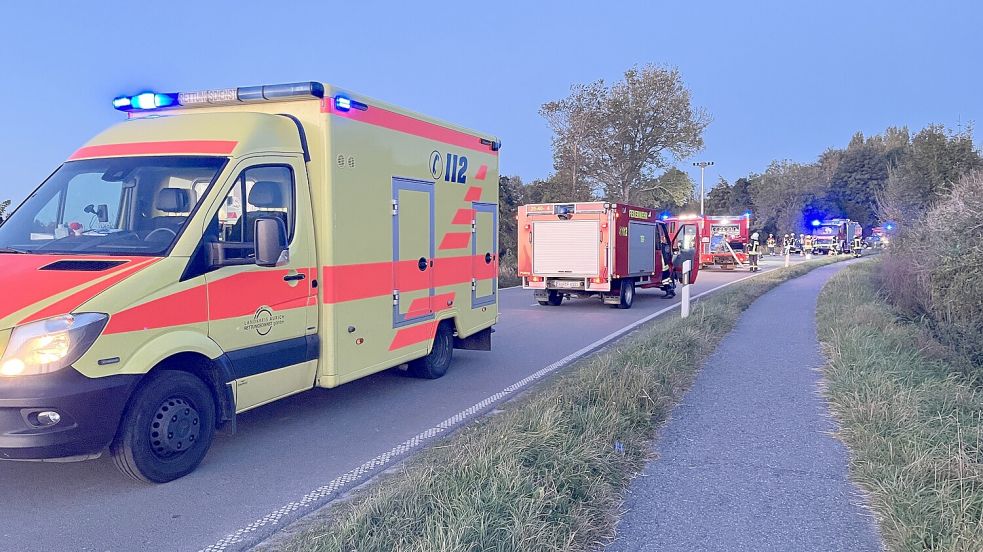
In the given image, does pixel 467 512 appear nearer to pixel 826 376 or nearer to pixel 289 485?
pixel 289 485

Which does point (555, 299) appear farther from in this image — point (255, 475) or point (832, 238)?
point (832, 238)

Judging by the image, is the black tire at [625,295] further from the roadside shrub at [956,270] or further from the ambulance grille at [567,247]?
the roadside shrub at [956,270]

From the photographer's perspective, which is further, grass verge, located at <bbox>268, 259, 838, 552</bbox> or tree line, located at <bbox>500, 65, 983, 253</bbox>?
tree line, located at <bbox>500, 65, 983, 253</bbox>

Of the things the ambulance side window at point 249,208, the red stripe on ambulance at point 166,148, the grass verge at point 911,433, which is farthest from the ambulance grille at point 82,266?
the grass verge at point 911,433

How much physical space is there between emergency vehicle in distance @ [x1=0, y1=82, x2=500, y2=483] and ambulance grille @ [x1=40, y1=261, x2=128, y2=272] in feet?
0.05

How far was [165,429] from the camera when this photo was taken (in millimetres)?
4832

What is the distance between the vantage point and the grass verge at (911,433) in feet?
12.8

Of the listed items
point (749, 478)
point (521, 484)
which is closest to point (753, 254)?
point (749, 478)

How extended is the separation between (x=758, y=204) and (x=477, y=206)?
67.3 meters

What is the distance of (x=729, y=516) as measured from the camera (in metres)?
4.23

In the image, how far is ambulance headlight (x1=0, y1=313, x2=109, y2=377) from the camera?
413 cm

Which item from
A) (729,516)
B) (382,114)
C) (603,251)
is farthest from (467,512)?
(603,251)

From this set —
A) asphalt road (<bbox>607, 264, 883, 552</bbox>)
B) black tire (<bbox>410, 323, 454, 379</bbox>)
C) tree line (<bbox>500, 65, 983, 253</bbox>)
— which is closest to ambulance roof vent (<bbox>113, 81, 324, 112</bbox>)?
black tire (<bbox>410, 323, 454, 379</bbox>)

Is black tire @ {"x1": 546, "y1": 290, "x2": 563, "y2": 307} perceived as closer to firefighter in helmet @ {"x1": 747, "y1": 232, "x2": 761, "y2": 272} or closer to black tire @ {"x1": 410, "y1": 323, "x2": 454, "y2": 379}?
black tire @ {"x1": 410, "y1": 323, "x2": 454, "y2": 379}
